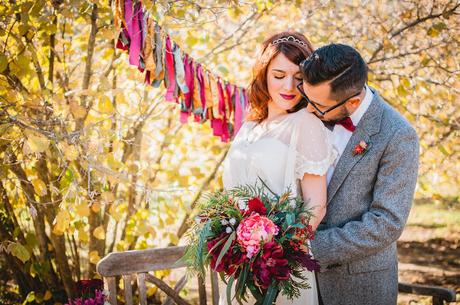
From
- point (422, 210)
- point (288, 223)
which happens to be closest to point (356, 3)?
point (288, 223)

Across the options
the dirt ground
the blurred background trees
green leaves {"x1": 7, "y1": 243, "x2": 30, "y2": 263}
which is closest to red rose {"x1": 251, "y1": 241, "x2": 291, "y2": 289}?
the blurred background trees

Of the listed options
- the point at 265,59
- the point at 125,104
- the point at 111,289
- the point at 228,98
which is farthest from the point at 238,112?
the point at 111,289

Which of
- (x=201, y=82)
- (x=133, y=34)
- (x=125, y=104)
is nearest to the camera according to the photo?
(x=133, y=34)

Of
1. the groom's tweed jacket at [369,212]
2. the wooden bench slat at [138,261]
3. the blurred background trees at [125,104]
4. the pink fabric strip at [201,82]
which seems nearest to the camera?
the groom's tweed jacket at [369,212]

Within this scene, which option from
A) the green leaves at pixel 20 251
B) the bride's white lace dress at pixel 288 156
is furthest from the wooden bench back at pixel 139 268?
the bride's white lace dress at pixel 288 156

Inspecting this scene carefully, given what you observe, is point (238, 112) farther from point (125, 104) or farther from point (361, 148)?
point (361, 148)

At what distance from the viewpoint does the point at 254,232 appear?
170 centimetres

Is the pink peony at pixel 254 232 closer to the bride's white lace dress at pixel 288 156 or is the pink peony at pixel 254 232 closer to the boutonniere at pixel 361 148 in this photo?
the bride's white lace dress at pixel 288 156

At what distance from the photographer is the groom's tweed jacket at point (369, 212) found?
2.10 metres

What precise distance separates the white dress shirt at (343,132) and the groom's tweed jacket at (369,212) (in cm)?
3

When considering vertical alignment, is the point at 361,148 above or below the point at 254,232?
above

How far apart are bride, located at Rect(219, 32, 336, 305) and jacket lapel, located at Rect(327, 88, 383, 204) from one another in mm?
60

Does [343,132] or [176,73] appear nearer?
[343,132]

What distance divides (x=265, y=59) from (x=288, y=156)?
0.58m
